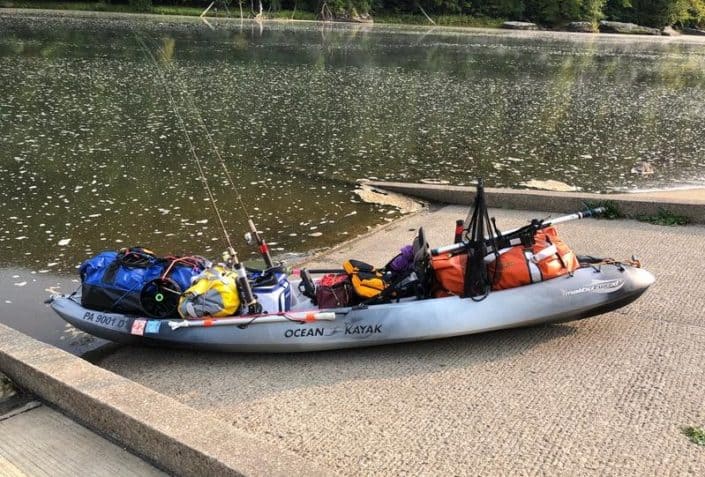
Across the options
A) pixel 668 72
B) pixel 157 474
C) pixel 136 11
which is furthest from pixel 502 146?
pixel 136 11

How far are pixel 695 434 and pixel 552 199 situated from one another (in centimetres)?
503

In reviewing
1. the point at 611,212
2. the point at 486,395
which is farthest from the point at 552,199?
the point at 486,395

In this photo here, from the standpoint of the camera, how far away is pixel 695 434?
3393mm

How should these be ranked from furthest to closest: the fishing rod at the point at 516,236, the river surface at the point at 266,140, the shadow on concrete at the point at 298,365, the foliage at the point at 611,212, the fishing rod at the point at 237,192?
the river surface at the point at 266,140 → the foliage at the point at 611,212 → the fishing rod at the point at 237,192 → the fishing rod at the point at 516,236 → the shadow on concrete at the point at 298,365

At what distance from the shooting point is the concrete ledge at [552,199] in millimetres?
7402

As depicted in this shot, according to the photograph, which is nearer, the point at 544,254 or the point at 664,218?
the point at 544,254

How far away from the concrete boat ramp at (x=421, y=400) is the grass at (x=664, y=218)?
2289 mm

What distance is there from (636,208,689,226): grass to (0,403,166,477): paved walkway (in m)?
6.43

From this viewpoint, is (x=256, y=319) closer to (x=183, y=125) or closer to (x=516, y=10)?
(x=183, y=125)

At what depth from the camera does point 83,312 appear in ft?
15.5

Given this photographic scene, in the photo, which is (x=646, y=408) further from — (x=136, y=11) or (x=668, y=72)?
(x=136, y=11)

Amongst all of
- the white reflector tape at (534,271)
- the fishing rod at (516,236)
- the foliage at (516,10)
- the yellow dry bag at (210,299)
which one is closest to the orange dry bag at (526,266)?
the white reflector tape at (534,271)

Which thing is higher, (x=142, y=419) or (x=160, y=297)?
(x=160, y=297)

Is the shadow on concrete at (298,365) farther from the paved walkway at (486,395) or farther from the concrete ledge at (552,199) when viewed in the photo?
the concrete ledge at (552,199)
